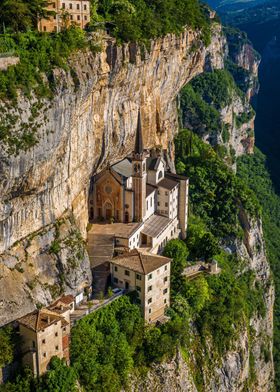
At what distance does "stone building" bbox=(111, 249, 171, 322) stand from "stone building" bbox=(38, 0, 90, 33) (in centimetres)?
2159

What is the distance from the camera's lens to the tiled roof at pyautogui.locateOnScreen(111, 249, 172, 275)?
55938 millimetres

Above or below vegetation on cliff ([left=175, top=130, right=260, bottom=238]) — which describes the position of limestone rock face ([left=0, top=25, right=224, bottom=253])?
above

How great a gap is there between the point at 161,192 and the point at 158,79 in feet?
44.1

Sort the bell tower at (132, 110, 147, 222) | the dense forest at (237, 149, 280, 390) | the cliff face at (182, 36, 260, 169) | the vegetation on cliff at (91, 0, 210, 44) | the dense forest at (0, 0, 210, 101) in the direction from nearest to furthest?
the dense forest at (0, 0, 210, 101), the vegetation on cliff at (91, 0, 210, 44), the bell tower at (132, 110, 147, 222), the dense forest at (237, 149, 280, 390), the cliff face at (182, 36, 260, 169)

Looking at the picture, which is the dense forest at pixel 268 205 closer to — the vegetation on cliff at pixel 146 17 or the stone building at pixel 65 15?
the vegetation on cliff at pixel 146 17

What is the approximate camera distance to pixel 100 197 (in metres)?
64.8

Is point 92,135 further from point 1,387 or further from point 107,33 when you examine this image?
point 1,387

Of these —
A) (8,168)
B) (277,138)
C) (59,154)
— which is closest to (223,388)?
(59,154)

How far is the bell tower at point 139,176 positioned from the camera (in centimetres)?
6288

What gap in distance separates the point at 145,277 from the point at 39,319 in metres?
12.7

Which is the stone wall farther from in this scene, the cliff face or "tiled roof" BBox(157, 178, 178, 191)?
the cliff face

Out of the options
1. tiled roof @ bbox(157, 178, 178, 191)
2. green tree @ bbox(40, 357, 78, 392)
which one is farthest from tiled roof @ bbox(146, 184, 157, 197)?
green tree @ bbox(40, 357, 78, 392)

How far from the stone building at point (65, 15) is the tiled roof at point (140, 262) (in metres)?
21.3

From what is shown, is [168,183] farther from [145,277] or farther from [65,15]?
[65,15]
